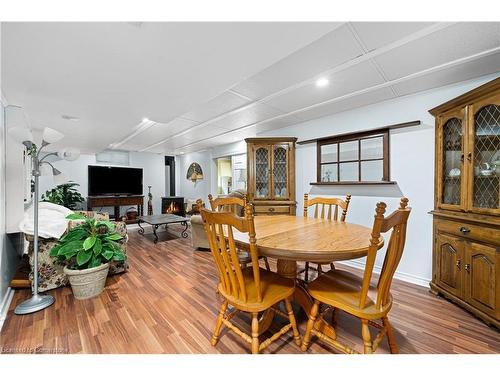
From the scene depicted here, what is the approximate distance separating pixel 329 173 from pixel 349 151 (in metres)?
0.41

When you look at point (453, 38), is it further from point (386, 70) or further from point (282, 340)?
point (282, 340)

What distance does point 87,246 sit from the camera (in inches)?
77.7

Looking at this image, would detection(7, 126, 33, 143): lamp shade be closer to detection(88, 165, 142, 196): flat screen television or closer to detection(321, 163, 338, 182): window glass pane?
detection(321, 163, 338, 182): window glass pane

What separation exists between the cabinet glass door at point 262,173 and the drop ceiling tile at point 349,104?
802mm

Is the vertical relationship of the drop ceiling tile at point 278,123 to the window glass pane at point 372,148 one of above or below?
above

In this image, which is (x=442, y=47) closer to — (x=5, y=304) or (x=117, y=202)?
(x=5, y=304)

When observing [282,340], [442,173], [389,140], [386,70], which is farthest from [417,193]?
[282,340]

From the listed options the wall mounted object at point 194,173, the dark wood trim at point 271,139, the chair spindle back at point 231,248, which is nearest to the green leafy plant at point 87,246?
the chair spindle back at point 231,248

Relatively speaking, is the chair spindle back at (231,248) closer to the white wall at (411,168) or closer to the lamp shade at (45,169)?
the lamp shade at (45,169)

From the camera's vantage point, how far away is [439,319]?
5.43ft

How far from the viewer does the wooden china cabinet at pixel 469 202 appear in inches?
61.2

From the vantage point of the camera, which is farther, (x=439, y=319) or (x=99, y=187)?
(x=99, y=187)

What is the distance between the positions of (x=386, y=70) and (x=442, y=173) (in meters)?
1.12

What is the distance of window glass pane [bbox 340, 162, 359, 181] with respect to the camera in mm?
2795
